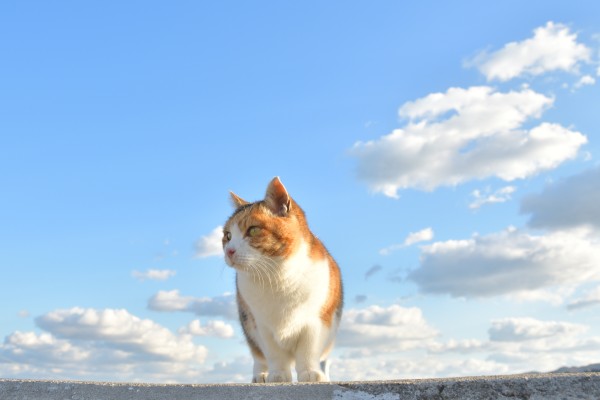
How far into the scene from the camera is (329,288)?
209 inches

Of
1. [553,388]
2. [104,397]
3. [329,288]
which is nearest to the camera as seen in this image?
[553,388]

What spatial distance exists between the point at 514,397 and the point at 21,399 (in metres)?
2.79

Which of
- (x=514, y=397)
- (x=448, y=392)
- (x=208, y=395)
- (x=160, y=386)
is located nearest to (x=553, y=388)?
(x=514, y=397)

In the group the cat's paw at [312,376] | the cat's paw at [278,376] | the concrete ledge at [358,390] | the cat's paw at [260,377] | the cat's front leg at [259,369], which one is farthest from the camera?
the cat's front leg at [259,369]

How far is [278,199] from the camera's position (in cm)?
525

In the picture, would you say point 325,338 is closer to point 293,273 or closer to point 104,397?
point 293,273

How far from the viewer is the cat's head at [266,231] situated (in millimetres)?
4957

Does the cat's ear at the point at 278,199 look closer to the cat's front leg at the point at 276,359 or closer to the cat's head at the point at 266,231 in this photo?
the cat's head at the point at 266,231

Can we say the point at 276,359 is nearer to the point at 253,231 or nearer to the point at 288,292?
the point at 288,292

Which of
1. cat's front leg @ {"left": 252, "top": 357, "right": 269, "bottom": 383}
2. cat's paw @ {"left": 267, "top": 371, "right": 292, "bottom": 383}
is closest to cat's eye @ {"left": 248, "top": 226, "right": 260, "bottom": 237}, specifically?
cat's paw @ {"left": 267, "top": 371, "right": 292, "bottom": 383}

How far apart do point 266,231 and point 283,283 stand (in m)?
0.44

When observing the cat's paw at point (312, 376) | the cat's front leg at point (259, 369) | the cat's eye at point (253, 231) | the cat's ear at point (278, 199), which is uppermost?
the cat's ear at point (278, 199)

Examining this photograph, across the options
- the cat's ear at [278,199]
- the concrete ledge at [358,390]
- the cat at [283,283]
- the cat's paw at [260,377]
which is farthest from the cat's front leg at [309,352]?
the concrete ledge at [358,390]

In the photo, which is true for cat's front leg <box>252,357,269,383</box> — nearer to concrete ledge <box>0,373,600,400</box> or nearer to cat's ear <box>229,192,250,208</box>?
cat's ear <box>229,192,250,208</box>
